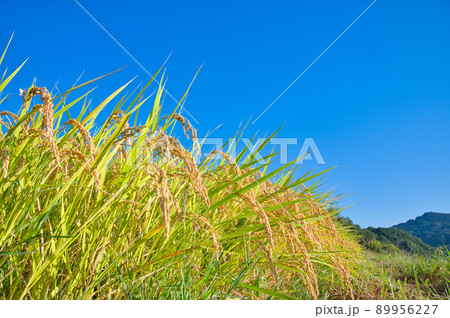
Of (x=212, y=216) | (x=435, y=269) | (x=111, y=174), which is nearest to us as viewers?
(x=111, y=174)

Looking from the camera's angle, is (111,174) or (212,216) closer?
(111,174)

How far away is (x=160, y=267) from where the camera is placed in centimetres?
176

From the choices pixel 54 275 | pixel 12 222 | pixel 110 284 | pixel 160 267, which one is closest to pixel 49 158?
pixel 12 222

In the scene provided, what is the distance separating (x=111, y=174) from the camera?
189 centimetres

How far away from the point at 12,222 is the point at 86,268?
1.17 ft

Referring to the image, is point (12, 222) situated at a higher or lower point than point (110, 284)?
higher
